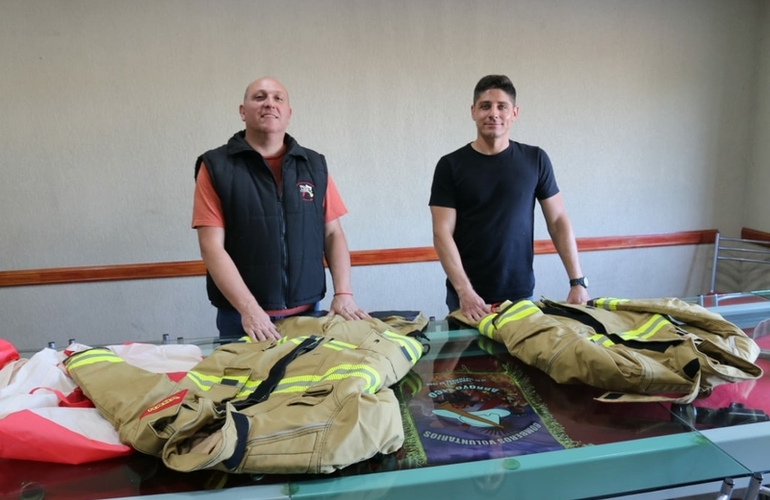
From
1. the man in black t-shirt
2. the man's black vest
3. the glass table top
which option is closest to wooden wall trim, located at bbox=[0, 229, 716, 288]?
the man in black t-shirt

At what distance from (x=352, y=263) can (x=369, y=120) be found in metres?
0.82

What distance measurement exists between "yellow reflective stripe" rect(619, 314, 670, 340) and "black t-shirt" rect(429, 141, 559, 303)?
2.49ft

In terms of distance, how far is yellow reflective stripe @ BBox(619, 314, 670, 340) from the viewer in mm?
1301

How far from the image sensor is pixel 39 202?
270 cm

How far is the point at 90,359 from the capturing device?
1203mm

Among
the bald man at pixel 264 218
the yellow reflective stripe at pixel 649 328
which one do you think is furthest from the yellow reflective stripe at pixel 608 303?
the bald man at pixel 264 218

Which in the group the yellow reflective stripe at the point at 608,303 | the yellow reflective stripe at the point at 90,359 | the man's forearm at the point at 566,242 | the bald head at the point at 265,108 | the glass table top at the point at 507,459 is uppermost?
the bald head at the point at 265,108

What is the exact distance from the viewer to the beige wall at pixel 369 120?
2676 millimetres

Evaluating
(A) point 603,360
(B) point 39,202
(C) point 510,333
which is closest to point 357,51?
(B) point 39,202

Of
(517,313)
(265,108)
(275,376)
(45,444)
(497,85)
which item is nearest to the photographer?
(45,444)

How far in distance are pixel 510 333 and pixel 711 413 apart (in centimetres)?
48

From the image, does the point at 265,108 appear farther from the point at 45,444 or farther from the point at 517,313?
the point at 45,444

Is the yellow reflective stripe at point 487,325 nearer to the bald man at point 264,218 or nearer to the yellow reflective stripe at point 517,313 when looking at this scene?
the yellow reflective stripe at point 517,313

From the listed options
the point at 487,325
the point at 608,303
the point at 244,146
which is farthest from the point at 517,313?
the point at 244,146
